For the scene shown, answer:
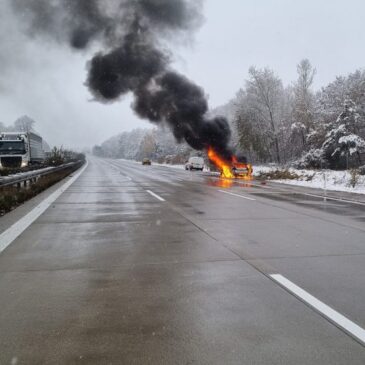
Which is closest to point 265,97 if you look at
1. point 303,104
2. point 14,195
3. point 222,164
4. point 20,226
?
point 303,104

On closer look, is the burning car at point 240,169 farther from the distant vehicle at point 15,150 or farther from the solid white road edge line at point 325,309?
the solid white road edge line at point 325,309

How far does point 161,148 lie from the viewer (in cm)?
11638

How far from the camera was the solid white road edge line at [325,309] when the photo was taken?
11.8 feet

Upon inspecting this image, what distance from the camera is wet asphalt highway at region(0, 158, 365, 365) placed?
3312 millimetres

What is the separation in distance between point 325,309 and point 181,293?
1504mm

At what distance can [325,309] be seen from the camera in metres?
4.12

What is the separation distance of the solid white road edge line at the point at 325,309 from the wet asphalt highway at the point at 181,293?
0.10ft

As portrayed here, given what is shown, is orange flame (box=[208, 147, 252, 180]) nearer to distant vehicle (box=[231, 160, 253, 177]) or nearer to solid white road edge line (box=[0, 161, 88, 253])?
distant vehicle (box=[231, 160, 253, 177])

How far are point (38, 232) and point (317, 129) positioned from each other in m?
38.7

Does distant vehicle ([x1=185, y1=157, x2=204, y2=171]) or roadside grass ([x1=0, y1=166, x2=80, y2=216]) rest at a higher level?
distant vehicle ([x1=185, y1=157, x2=204, y2=171])

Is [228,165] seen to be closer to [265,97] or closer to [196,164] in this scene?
[196,164]

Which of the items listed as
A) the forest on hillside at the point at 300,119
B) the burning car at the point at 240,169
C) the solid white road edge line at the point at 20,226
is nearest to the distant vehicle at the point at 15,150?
the forest on hillside at the point at 300,119

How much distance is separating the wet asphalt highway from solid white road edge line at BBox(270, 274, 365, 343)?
3 cm

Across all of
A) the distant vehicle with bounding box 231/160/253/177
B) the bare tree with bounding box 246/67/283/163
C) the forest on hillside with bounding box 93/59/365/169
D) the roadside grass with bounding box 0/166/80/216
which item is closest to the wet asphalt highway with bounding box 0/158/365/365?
the roadside grass with bounding box 0/166/80/216
